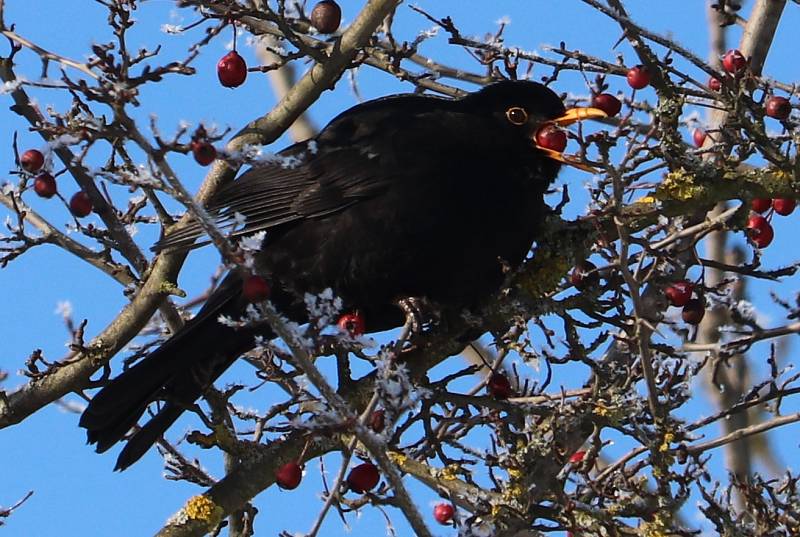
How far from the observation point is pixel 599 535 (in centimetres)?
421

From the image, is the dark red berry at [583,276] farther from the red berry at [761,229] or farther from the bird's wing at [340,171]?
the bird's wing at [340,171]

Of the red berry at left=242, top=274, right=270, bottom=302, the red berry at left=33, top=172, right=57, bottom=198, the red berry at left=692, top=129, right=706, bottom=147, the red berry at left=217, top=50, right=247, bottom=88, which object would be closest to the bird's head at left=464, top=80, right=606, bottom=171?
the red berry at left=692, top=129, right=706, bottom=147

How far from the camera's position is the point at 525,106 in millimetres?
5672

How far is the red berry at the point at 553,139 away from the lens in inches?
214

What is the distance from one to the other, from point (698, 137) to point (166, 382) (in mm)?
2370

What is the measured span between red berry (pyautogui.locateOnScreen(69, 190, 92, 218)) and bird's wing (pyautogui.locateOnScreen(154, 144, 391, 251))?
0.65m

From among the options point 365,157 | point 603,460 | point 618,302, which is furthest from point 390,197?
point 603,460

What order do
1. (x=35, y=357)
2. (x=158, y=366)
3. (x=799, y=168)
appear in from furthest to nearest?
(x=158, y=366) < (x=35, y=357) < (x=799, y=168)

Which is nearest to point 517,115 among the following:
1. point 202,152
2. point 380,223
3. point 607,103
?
point 607,103

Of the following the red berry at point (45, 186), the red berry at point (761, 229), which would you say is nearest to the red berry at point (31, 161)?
the red berry at point (45, 186)

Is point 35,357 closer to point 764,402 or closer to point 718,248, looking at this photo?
point 764,402

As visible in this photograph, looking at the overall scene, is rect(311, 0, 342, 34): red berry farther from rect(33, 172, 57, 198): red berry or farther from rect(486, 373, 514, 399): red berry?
rect(486, 373, 514, 399): red berry

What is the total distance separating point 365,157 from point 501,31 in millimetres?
806

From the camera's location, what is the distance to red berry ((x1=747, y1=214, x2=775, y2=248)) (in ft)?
16.6
